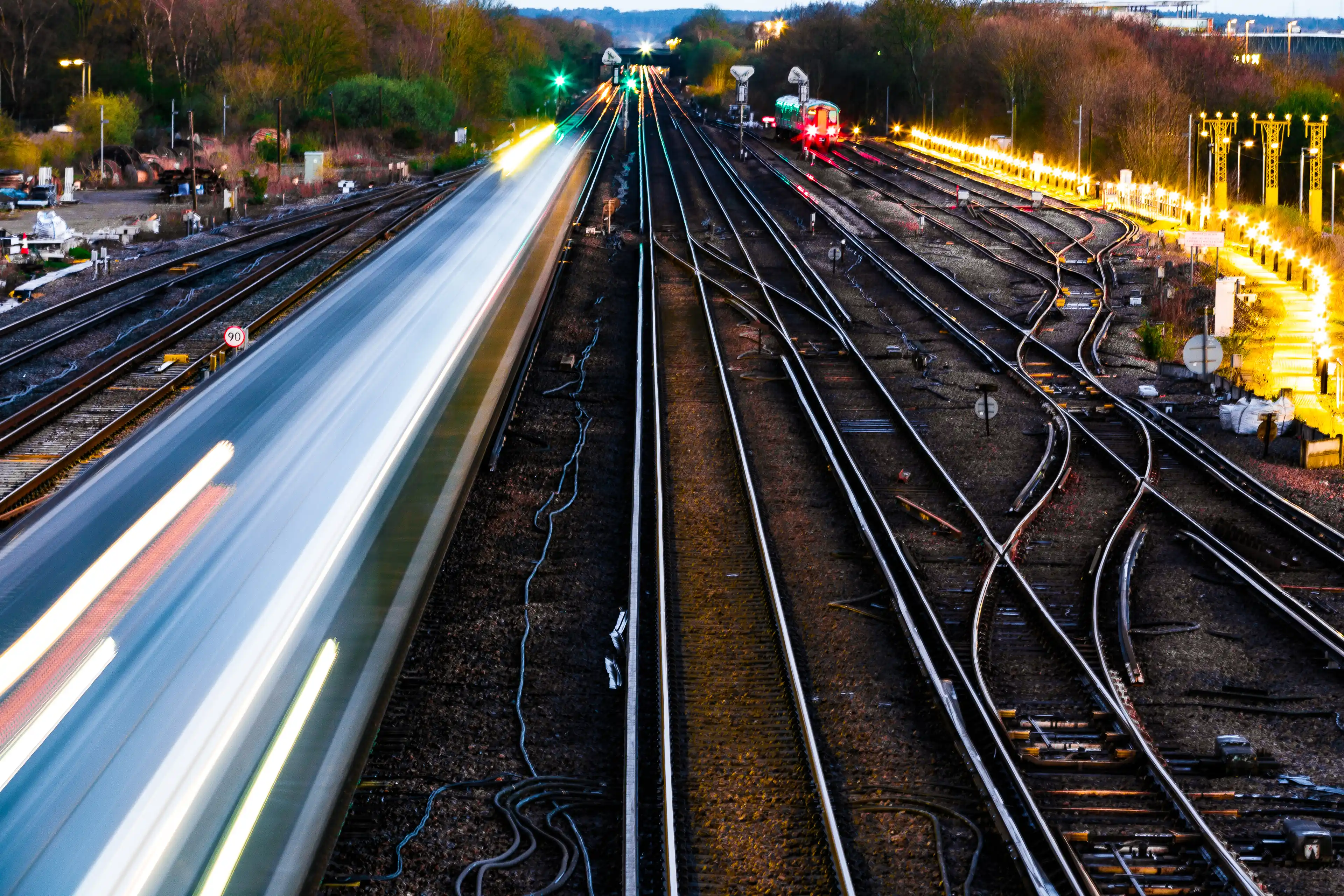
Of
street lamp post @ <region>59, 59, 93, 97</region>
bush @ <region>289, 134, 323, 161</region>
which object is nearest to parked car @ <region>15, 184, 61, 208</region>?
street lamp post @ <region>59, 59, 93, 97</region>

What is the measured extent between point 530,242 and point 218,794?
42.3ft

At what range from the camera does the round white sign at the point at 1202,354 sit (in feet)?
54.7

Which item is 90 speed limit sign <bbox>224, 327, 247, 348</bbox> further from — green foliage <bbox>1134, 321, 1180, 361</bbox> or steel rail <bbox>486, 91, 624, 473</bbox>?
green foliage <bbox>1134, 321, 1180, 361</bbox>

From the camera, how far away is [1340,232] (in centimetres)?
3941

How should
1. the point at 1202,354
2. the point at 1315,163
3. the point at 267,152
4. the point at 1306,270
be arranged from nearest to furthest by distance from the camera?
the point at 1202,354
the point at 1306,270
the point at 1315,163
the point at 267,152

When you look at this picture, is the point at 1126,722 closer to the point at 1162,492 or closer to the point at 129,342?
the point at 1162,492

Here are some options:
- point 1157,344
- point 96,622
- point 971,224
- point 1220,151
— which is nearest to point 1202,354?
point 1157,344

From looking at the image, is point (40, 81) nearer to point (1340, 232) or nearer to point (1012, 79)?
point (1012, 79)

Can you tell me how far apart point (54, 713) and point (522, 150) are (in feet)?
83.8

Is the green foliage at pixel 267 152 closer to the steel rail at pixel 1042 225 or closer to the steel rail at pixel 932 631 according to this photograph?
the steel rail at pixel 1042 225

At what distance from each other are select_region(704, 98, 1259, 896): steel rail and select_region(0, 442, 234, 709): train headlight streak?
15.2ft

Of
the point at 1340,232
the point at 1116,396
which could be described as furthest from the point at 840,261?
the point at 1340,232

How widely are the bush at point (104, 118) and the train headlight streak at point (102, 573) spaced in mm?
46791

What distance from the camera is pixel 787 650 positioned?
27.9 ft
